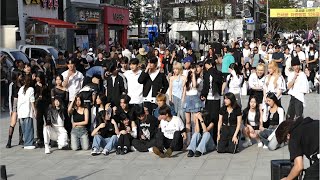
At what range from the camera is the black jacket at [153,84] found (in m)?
12.5

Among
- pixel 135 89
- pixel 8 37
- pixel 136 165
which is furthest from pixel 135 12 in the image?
pixel 136 165

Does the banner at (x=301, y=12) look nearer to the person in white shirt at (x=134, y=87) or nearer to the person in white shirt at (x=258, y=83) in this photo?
the person in white shirt at (x=258, y=83)

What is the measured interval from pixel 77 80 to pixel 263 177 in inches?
222

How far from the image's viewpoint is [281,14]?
53.0 m

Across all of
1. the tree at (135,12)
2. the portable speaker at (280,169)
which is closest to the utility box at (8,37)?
the portable speaker at (280,169)

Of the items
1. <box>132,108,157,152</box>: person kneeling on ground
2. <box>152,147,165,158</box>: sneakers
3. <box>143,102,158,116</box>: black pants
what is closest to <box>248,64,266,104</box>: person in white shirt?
<box>143,102,158,116</box>: black pants

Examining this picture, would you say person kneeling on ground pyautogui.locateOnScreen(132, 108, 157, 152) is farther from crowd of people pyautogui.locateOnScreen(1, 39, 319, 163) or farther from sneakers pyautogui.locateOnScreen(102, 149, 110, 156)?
sneakers pyautogui.locateOnScreen(102, 149, 110, 156)

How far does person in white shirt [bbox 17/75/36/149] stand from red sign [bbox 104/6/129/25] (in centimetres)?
3273

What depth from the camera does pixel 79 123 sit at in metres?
12.0

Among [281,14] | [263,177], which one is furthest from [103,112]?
[281,14]

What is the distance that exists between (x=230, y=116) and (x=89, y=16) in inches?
1232

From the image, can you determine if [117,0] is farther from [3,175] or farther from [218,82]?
[3,175]

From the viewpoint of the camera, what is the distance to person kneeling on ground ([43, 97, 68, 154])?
1212cm

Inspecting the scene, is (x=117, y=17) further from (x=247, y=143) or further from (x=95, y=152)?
(x=95, y=152)
